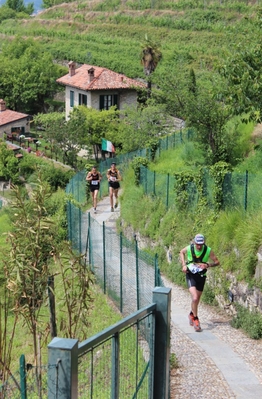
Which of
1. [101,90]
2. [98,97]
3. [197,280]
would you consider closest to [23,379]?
[197,280]

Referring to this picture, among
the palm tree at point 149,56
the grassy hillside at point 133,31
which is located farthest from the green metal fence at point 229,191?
the grassy hillside at point 133,31

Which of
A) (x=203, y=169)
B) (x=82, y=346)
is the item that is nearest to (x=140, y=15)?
(x=203, y=169)

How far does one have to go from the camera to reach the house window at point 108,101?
6127cm

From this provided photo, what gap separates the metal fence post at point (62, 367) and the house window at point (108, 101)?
56.9 metres

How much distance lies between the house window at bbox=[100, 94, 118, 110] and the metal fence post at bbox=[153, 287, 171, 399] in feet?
181

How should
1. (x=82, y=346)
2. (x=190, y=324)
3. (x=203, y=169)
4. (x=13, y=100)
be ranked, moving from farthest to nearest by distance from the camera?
(x=13, y=100)
(x=203, y=169)
(x=190, y=324)
(x=82, y=346)

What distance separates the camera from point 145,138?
138 ft

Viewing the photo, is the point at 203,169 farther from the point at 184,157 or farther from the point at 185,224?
the point at 184,157

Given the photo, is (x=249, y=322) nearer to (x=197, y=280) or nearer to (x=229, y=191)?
(x=197, y=280)

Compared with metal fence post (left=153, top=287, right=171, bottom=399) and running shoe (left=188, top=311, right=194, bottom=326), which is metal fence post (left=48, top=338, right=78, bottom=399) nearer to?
metal fence post (left=153, top=287, right=171, bottom=399)

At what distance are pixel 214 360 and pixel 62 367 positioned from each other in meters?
7.09

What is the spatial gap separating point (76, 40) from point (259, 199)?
84.4 m

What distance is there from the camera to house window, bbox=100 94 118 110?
201ft

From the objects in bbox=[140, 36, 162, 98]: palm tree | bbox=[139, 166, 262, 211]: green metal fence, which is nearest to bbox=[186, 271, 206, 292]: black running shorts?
bbox=[139, 166, 262, 211]: green metal fence
